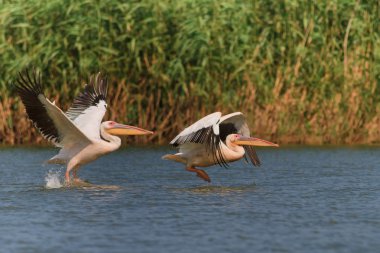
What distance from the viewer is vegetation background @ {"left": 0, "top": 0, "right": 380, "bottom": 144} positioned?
1553cm

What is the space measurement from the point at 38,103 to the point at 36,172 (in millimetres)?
2616

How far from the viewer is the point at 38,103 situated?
9.70 meters

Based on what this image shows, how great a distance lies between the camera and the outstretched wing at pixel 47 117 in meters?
9.59

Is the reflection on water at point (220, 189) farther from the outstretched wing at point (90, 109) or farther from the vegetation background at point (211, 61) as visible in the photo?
the vegetation background at point (211, 61)

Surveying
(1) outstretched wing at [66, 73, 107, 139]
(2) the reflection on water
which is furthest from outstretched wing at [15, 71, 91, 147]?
(2) the reflection on water

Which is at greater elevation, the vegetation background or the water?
the vegetation background

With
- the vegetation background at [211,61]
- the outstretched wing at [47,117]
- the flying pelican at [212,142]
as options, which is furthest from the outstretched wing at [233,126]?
the vegetation background at [211,61]

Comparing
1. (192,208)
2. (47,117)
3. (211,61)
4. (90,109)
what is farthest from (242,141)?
(211,61)

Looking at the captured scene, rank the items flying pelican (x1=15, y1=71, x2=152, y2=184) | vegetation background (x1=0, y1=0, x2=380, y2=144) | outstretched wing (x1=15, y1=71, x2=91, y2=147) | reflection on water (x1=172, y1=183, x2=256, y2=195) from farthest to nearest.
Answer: vegetation background (x1=0, y1=0, x2=380, y2=144) < reflection on water (x1=172, y1=183, x2=256, y2=195) < flying pelican (x1=15, y1=71, x2=152, y2=184) < outstretched wing (x1=15, y1=71, x2=91, y2=147)

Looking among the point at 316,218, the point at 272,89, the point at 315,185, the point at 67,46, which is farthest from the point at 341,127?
the point at 316,218

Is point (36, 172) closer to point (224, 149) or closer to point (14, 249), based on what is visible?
point (224, 149)

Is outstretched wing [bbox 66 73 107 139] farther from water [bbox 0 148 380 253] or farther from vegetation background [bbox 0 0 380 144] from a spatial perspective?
vegetation background [bbox 0 0 380 144]

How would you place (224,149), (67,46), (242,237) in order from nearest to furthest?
(242,237)
(224,149)
(67,46)

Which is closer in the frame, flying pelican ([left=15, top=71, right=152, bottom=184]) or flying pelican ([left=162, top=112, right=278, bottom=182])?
flying pelican ([left=15, top=71, right=152, bottom=184])
